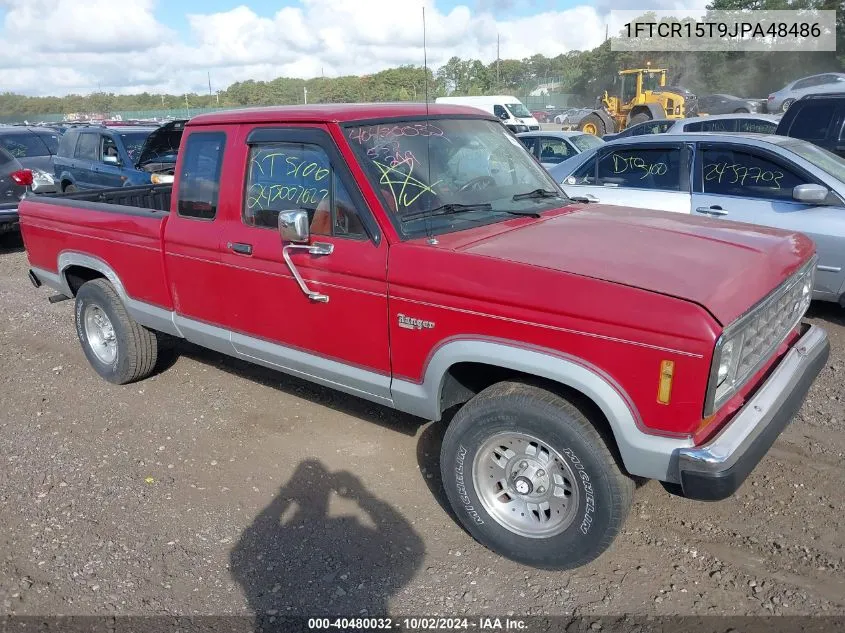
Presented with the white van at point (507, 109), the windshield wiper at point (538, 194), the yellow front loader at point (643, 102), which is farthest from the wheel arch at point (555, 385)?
the white van at point (507, 109)

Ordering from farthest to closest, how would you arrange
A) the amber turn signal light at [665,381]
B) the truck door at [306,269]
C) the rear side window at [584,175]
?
the rear side window at [584,175]
the truck door at [306,269]
the amber turn signal light at [665,381]

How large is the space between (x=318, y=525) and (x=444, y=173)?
6.40 feet

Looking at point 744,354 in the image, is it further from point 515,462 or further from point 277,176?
point 277,176

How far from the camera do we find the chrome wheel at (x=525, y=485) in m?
3.00

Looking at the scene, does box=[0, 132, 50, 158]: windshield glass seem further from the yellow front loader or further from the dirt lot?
the yellow front loader

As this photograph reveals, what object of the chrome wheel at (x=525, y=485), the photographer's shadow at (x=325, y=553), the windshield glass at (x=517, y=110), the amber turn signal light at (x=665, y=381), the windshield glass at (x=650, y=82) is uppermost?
the windshield glass at (x=650, y=82)

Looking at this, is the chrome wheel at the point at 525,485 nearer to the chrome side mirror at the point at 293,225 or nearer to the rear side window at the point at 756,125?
the chrome side mirror at the point at 293,225

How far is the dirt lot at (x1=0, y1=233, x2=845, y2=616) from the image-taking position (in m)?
3.00

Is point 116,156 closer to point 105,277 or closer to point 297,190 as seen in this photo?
point 105,277

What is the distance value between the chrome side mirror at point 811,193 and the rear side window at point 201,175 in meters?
4.47

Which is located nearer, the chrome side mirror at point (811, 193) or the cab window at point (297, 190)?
the cab window at point (297, 190)

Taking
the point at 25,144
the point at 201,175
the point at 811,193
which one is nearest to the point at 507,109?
the point at 25,144

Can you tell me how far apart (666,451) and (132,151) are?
9.77m

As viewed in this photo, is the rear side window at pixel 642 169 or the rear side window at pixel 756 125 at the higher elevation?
the rear side window at pixel 756 125
